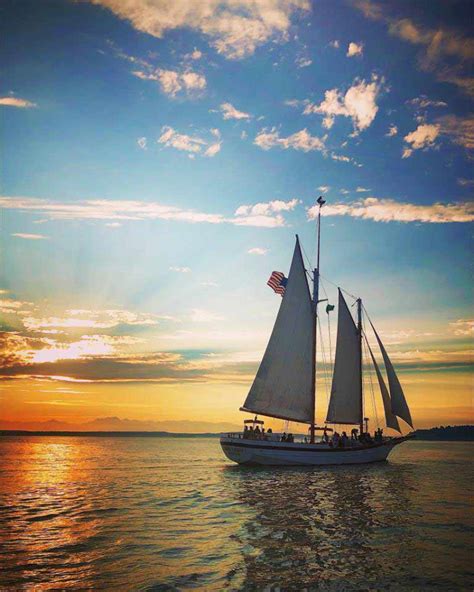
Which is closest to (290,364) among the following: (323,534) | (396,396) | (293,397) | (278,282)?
(293,397)

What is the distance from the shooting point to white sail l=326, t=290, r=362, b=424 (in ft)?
197

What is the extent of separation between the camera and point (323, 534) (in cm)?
2045

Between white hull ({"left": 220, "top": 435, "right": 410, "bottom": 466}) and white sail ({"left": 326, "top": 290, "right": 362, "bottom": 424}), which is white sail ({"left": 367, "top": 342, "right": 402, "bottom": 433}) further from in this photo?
white hull ({"left": 220, "top": 435, "right": 410, "bottom": 466})

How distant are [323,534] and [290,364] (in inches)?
1264

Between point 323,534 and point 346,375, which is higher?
point 346,375

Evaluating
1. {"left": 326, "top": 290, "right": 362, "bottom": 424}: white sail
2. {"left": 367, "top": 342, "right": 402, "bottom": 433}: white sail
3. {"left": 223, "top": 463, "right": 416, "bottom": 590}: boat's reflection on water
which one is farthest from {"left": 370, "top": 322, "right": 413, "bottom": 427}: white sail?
{"left": 223, "top": 463, "right": 416, "bottom": 590}: boat's reflection on water

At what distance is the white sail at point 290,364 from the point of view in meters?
51.6

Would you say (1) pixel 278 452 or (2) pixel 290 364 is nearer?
(1) pixel 278 452

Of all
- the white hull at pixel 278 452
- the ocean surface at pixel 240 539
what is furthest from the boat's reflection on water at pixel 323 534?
the white hull at pixel 278 452

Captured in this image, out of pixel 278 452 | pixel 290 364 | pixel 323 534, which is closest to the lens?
pixel 323 534

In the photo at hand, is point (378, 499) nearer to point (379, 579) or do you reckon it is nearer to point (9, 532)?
point (379, 579)

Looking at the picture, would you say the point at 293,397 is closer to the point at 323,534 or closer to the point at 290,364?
the point at 290,364

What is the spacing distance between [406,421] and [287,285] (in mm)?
27401

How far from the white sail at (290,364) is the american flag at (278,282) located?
0.54 metres
